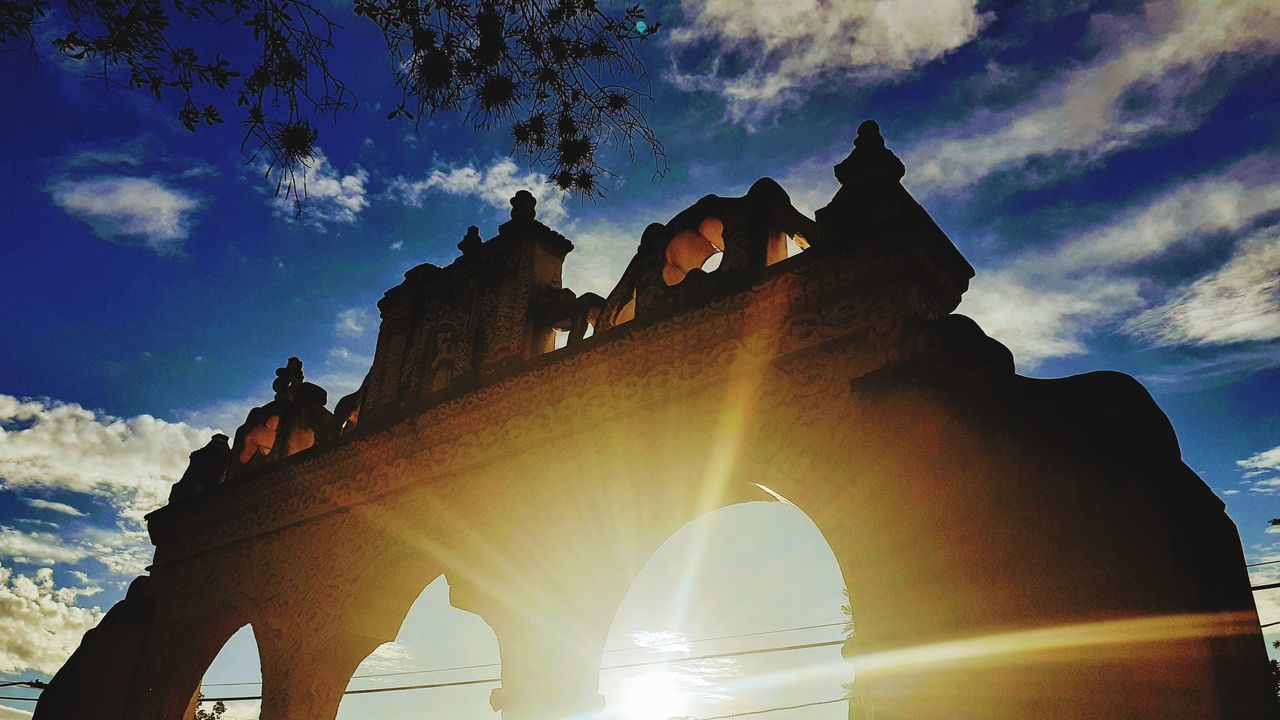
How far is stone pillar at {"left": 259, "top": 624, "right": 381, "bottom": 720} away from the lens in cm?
596

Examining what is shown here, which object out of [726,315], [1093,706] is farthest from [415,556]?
[1093,706]

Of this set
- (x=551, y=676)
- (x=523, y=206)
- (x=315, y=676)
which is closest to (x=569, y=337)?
(x=523, y=206)

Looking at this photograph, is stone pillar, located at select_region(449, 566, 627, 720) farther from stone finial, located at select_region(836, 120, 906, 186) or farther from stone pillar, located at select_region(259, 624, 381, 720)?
stone finial, located at select_region(836, 120, 906, 186)

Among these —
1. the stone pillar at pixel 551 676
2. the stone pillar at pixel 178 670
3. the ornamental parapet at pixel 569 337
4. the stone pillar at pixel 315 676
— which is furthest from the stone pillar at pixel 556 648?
the stone pillar at pixel 178 670

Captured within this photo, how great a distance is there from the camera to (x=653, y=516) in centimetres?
473

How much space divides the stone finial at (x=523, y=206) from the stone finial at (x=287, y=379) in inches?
120

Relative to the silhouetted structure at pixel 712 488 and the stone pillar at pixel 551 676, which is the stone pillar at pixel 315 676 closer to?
the silhouetted structure at pixel 712 488

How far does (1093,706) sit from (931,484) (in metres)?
0.99

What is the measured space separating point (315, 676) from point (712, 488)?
3.54 meters

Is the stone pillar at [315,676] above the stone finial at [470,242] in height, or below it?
below

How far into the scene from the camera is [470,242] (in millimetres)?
7148

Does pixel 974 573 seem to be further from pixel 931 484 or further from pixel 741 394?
pixel 741 394

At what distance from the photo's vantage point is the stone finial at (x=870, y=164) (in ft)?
14.3

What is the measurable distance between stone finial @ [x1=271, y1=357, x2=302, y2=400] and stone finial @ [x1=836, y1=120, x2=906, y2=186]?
589 centimetres
